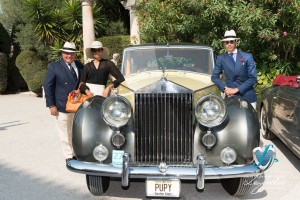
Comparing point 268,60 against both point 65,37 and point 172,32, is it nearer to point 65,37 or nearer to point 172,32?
point 172,32

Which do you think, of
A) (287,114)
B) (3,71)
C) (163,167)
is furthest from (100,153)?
(3,71)

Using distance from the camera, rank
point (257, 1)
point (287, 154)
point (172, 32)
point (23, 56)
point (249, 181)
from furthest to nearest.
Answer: point (23, 56) < point (172, 32) < point (257, 1) < point (287, 154) < point (249, 181)

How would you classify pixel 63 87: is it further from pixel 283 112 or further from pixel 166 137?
pixel 283 112

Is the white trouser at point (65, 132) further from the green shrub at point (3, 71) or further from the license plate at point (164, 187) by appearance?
the green shrub at point (3, 71)

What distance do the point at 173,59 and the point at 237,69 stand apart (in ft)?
2.94

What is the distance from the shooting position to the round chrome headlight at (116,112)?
348 centimetres

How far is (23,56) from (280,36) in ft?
33.4

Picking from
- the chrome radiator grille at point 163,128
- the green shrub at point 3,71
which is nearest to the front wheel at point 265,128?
the chrome radiator grille at point 163,128

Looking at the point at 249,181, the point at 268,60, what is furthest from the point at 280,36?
the point at 249,181

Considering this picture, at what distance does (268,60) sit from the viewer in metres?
9.38

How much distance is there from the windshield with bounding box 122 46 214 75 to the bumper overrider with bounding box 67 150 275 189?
1.76 metres

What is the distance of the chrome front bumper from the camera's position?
126 inches

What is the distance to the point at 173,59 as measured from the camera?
4.82m

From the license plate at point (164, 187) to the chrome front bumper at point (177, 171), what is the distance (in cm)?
5
